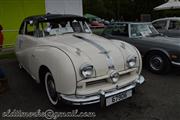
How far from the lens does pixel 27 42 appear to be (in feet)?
17.5

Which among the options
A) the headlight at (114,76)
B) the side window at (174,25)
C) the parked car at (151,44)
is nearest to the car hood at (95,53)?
the headlight at (114,76)

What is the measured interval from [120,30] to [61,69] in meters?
4.26

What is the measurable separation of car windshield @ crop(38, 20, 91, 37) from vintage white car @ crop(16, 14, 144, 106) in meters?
0.02

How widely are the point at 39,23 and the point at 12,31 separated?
7022 mm

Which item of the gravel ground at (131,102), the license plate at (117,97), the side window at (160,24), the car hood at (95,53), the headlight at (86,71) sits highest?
the side window at (160,24)

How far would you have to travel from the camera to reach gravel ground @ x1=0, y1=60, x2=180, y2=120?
3.89 metres

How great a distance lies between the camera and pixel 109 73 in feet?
12.2

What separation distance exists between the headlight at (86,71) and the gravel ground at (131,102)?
0.80m

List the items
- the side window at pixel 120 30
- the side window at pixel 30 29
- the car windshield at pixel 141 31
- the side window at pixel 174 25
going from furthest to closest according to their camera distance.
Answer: the side window at pixel 174 25
the side window at pixel 120 30
the car windshield at pixel 141 31
the side window at pixel 30 29

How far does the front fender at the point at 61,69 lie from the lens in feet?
11.4

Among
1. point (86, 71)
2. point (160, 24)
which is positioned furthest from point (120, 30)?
point (86, 71)

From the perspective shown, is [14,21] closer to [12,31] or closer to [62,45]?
[12,31]

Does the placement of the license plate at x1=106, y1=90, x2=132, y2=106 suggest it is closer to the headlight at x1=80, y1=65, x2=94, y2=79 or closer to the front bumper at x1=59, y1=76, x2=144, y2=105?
the front bumper at x1=59, y1=76, x2=144, y2=105

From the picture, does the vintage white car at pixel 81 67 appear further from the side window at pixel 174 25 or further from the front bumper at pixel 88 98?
the side window at pixel 174 25
